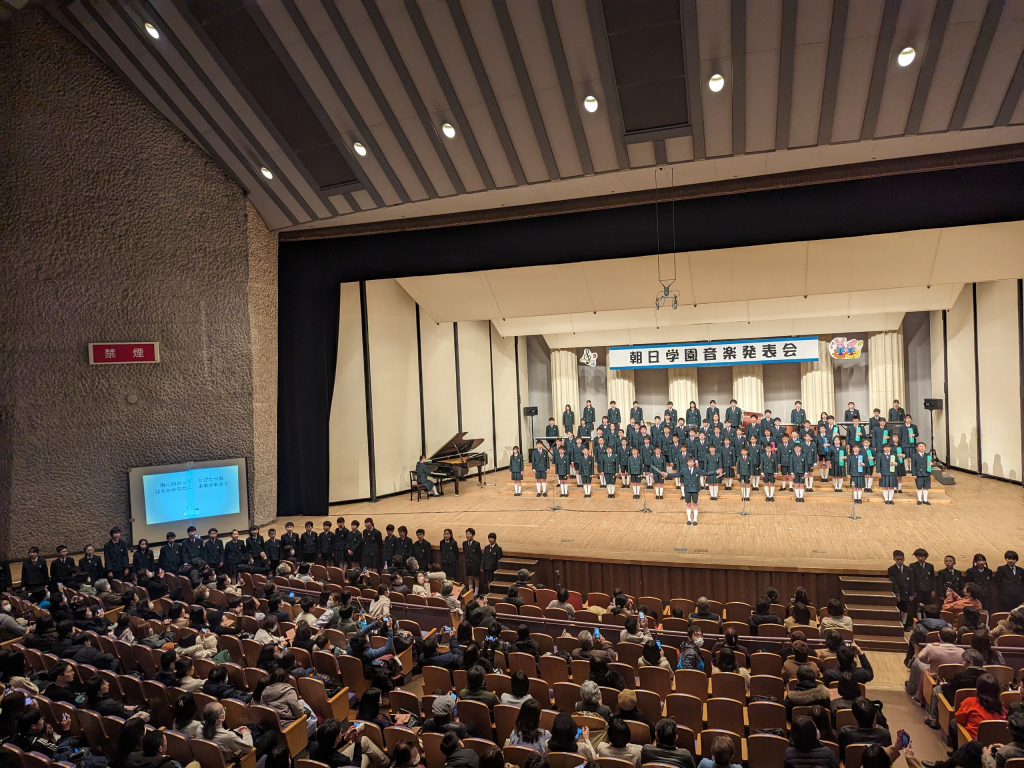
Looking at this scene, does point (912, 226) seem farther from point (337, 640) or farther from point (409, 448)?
point (409, 448)

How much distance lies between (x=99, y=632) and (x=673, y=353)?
14.4m

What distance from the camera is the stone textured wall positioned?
10156mm

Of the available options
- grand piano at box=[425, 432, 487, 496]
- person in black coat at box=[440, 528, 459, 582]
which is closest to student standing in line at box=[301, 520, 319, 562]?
person in black coat at box=[440, 528, 459, 582]

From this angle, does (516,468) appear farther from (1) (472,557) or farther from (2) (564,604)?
(2) (564,604)

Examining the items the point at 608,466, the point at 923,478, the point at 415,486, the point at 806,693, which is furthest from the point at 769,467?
the point at 806,693

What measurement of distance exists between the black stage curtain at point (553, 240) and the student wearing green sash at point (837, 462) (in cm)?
294

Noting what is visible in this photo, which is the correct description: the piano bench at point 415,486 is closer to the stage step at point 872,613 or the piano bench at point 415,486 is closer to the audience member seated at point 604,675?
the stage step at point 872,613

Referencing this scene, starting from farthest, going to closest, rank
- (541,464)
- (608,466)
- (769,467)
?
(541,464), (608,466), (769,467)

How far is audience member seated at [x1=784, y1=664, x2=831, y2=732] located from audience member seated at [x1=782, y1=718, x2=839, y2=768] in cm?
63

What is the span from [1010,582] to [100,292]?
12943mm

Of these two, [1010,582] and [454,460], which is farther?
[454,460]

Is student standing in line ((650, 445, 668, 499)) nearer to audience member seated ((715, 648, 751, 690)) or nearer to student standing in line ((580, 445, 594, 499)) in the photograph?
student standing in line ((580, 445, 594, 499))

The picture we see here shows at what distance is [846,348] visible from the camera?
56.2 feet

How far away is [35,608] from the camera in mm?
7645
